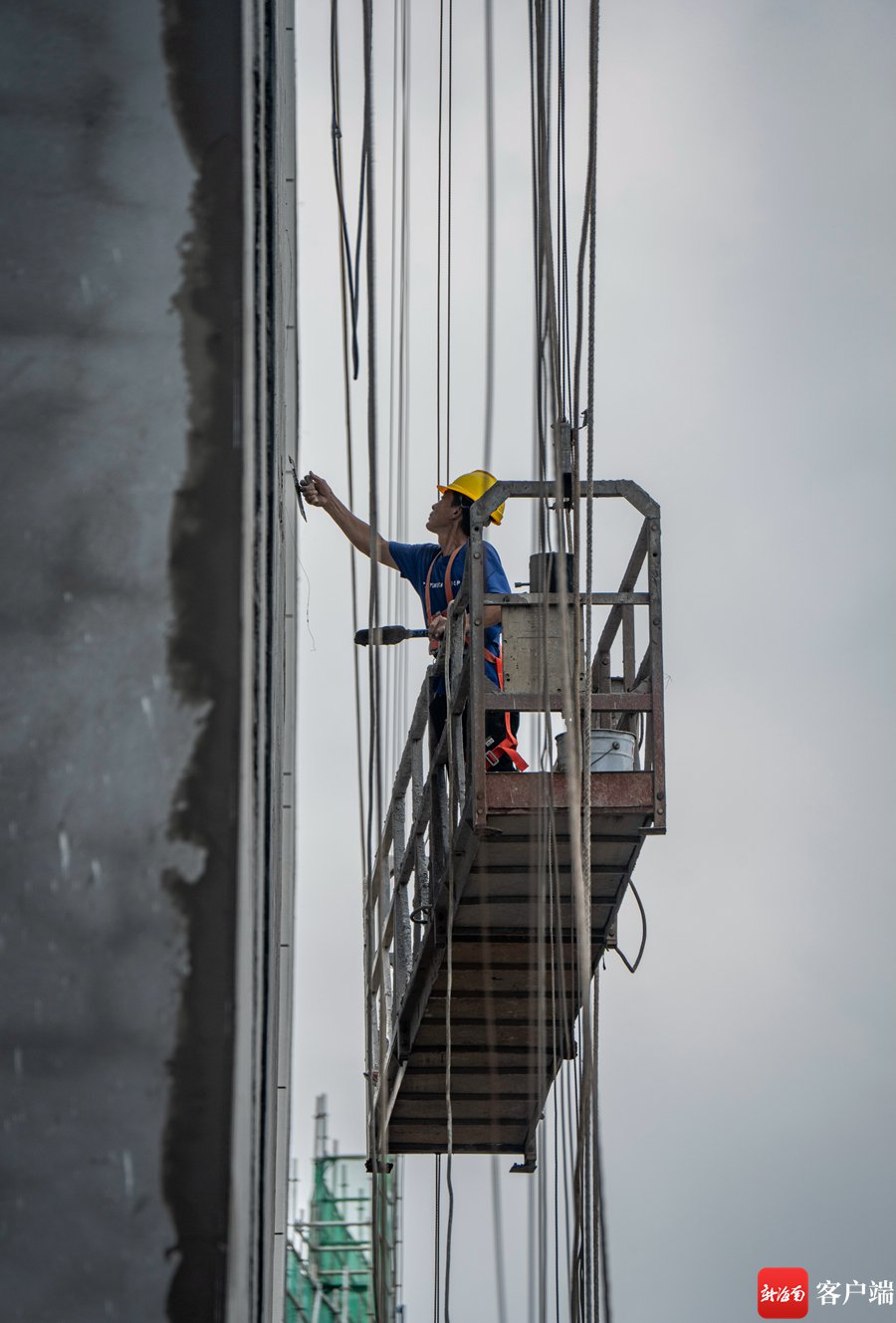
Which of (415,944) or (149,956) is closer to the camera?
(149,956)

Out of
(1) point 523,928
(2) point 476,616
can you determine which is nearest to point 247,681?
(2) point 476,616

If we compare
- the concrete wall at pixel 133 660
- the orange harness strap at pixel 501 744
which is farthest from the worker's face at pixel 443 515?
the concrete wall at pixel 133 660

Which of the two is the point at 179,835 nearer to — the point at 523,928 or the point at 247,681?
the point at 247,681

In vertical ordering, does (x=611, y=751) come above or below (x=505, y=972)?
above

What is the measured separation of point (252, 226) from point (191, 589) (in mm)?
514

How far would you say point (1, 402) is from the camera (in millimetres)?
2256

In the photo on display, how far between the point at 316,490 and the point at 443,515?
2.51 feet

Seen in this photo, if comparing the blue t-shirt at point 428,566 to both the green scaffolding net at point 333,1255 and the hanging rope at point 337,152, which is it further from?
the green scaffolding net at point 333,1255

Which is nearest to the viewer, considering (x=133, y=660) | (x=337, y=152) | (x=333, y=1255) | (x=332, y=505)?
(x=133, y=660)

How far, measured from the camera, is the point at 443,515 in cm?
1004

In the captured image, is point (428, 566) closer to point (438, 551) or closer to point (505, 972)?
point (438, 551)

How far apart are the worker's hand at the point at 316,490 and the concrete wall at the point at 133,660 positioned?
284 inches

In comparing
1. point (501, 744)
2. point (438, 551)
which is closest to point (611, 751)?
point (501, 744)

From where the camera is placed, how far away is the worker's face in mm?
9992
